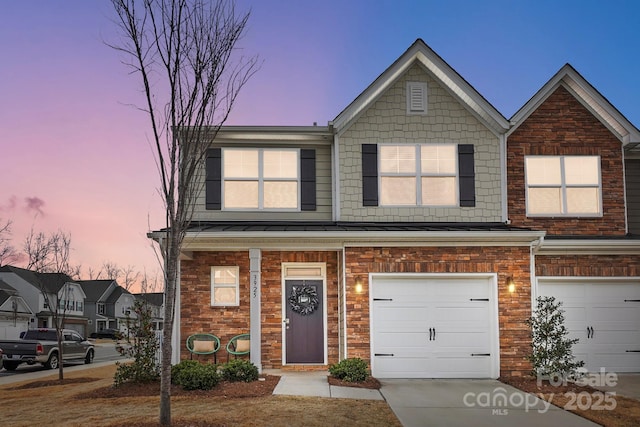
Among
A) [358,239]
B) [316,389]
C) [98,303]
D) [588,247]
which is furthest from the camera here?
[98,303]

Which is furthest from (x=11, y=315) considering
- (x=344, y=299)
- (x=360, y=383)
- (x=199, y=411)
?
(x=199, y=411)

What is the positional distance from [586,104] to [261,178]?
852cm

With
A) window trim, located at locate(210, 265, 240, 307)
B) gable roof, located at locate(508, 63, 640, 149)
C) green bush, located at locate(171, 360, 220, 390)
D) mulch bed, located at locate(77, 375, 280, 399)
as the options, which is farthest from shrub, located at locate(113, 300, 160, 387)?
gable roof, located at locate(508, 63, 640, 149)

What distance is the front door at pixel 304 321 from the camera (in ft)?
47.9

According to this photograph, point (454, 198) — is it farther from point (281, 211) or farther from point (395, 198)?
point (281, 211)

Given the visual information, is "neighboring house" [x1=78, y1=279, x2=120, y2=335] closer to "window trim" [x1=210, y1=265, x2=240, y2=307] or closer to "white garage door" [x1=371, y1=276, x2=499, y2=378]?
"window trim" [x1=210, y1=265, x2=240, y2=307]

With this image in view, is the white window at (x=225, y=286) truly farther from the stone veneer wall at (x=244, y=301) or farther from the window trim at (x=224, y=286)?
the stone veneer wall at (x=244, y=301)

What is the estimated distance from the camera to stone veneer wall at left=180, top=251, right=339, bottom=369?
14.5m

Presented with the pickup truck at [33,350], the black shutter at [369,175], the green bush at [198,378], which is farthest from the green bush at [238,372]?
the pickup truck at [33,350]

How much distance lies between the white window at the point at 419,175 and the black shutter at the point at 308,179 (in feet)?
5.76

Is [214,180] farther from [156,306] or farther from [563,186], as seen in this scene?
[156,306]

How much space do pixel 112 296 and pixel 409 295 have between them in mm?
59726

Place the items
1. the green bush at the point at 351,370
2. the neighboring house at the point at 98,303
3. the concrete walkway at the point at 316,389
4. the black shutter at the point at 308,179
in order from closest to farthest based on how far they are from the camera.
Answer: the concrete walkway at the point at 316,389 < the green bush at the point at 351,370 < the black shutter at the point at 308,179 < the neighboring house at the point at 98,303

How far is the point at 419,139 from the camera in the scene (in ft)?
49.0
